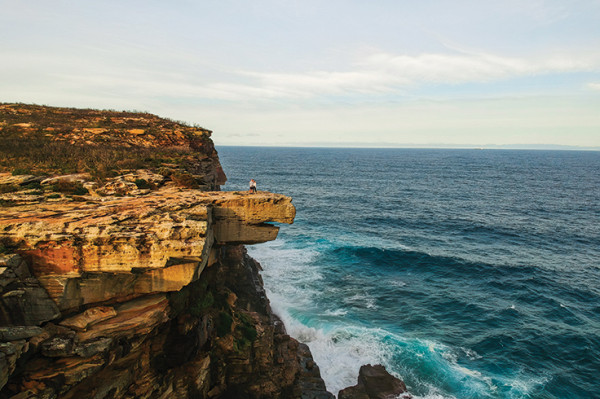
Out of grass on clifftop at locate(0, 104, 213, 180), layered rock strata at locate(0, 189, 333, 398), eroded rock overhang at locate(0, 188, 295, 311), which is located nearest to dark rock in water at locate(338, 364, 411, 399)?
layered rock strata at locate(0, 189, 333, 398)

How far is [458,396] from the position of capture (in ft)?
76.7

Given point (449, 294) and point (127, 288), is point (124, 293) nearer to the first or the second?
point (127, 288)

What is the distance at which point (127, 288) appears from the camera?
49.9 feet

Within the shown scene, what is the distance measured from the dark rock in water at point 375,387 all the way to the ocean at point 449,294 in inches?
46.1

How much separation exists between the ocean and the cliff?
7123mm

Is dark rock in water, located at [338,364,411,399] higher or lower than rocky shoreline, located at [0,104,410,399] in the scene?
lower

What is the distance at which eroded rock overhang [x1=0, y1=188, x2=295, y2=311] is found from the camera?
13.7m

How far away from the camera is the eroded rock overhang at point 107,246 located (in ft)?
45.0

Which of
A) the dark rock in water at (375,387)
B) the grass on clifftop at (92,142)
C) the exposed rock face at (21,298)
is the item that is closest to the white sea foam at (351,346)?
the dark rock in water at (375,387)

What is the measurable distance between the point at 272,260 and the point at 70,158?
92.3ft

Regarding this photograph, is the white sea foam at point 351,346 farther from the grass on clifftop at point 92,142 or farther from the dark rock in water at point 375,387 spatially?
the grass on clifftop at point 92,142

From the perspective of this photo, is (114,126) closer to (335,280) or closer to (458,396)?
(335,280)

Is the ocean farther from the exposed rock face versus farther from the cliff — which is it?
the exposed rock face

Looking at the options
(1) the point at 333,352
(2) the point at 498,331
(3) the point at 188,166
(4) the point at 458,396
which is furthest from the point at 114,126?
(2) the point at 498,331
